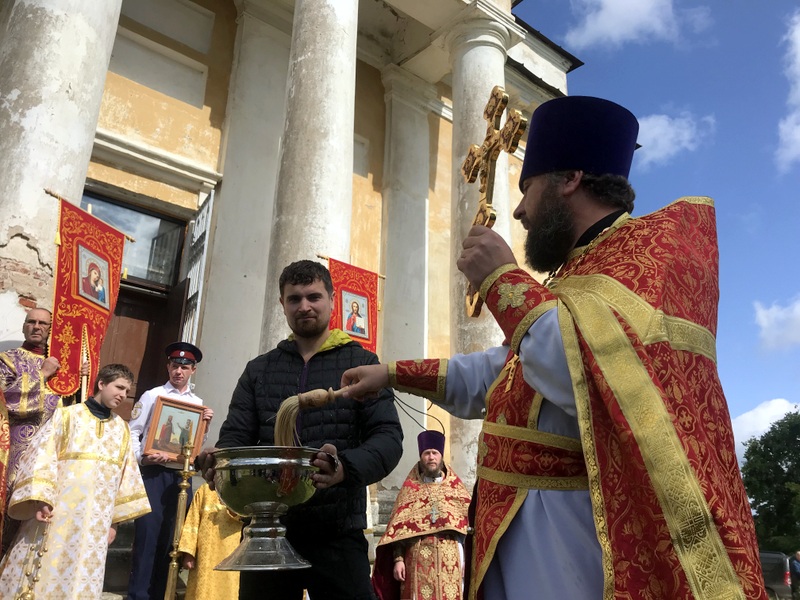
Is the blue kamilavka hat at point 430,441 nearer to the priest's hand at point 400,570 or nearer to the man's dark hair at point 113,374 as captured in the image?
the priest's hand at point 400,570

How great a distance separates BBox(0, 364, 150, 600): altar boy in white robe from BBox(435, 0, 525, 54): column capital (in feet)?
26.9

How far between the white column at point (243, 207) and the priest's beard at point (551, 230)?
22.8 ft

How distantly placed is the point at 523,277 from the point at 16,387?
429cm

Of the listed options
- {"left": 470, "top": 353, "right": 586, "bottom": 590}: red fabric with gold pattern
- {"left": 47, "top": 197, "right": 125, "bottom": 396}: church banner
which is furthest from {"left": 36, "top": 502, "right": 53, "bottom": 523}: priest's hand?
{"left": 470, "top": 353, "right": 586, "bottom": 590}: red fabric with gold pattern

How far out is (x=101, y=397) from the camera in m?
5.09

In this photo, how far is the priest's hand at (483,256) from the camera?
5.66ft

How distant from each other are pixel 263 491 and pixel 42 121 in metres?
4.76

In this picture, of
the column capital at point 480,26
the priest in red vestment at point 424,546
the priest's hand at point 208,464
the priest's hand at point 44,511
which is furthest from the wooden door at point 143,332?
the priest's hand at point 208,464

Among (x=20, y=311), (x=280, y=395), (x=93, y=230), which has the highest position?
(x=93, y=230)

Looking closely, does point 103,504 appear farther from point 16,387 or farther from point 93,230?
point 93,230

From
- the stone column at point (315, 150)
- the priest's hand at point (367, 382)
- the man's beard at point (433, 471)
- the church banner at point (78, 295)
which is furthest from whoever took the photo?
the man's beard at point (433, 471)

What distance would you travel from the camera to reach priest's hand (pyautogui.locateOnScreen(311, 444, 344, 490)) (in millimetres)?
2156

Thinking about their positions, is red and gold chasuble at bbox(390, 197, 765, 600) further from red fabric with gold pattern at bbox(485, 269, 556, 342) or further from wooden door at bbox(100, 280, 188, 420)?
wooden door at bbox(100, 280, 188, 420)

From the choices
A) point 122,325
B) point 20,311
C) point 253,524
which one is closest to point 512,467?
point 253,524
